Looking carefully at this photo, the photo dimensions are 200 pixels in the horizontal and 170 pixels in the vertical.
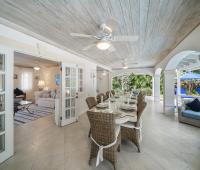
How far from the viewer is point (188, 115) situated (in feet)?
12.0

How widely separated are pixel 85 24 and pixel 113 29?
0.65 meters

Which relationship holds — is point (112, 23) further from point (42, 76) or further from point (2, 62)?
point (42, 76)

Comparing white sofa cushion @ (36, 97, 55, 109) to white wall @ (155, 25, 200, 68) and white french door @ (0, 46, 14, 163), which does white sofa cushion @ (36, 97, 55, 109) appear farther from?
white wall @ (155, 25, 200, 68)

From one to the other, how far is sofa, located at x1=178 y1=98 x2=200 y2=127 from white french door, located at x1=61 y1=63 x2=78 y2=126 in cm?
389

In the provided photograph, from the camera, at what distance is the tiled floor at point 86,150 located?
1.92 meters

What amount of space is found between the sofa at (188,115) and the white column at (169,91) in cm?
70

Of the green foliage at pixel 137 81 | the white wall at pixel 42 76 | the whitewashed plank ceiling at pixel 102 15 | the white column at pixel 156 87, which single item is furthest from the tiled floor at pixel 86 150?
the green foliage at pixel 137 81

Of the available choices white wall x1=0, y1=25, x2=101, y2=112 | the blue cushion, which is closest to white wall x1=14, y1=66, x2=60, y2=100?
white wall x1=0, y1=25, x2=101, y2=112

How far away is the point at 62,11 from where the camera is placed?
5.94ft

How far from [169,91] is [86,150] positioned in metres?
4.35

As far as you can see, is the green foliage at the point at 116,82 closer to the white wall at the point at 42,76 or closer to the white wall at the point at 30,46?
the white wall at the point at 42,76

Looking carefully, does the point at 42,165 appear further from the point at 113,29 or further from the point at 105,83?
the point at 105,83

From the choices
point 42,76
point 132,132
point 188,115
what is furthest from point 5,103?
point 42,76

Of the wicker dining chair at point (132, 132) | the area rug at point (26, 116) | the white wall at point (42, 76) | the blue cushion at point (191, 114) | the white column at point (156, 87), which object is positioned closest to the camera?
the wicker dining chair at point (132, 132)
